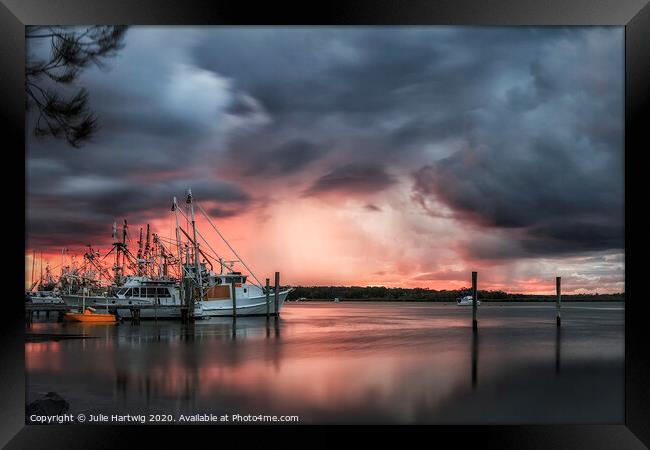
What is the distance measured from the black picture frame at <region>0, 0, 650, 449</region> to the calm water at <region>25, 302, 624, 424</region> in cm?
216

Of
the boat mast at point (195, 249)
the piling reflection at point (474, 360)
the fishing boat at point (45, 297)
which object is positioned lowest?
the fishing boat at point (45, 297)

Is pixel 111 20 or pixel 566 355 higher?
pixel 111 20

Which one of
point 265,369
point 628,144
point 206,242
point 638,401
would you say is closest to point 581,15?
point 628,144

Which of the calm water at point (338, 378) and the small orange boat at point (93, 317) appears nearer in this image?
the calm water at point (338, 378)

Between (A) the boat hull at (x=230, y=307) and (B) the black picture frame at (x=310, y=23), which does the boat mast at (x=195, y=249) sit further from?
(B) the black picture frame at (x=310, y=23)

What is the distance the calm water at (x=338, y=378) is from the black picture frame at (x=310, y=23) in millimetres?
2162

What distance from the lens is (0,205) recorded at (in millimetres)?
4957

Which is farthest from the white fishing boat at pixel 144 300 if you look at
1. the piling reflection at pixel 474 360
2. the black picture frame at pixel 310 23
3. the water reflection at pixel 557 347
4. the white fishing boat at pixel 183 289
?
the black picture frame at pixel 310 23

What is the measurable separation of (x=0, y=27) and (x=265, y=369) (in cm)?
747

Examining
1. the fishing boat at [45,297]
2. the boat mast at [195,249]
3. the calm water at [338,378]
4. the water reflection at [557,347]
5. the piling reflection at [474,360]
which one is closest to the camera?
the calm water at [338,378]

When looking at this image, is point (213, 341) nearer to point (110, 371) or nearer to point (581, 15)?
point (110, 371)

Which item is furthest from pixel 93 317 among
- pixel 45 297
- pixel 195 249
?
pixel 45 297

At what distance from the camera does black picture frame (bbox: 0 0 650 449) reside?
491 cm

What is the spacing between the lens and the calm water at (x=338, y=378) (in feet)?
25.0
